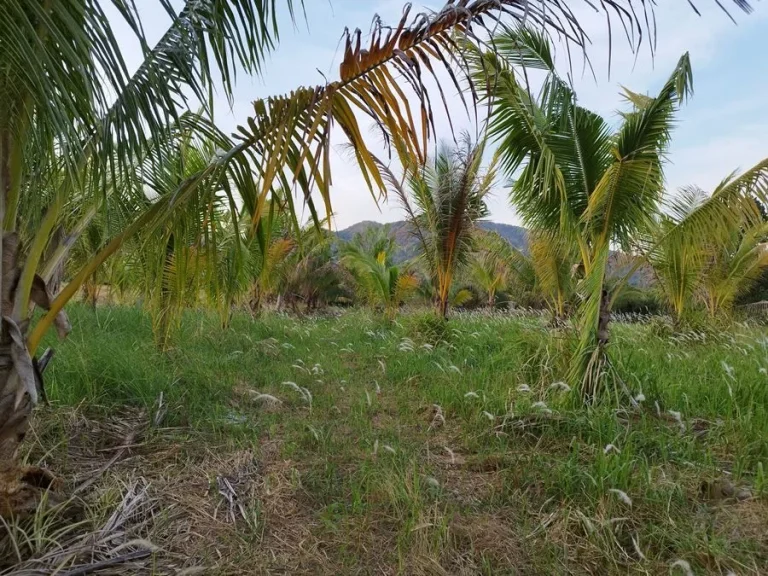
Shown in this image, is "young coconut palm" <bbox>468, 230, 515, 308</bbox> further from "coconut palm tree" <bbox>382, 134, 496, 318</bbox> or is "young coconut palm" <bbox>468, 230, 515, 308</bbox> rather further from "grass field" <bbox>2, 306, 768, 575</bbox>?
"grass field" <bbox>2, 306, 768, 575</bbox>

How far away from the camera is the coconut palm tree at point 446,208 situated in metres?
8.02

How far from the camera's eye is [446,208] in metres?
8.15

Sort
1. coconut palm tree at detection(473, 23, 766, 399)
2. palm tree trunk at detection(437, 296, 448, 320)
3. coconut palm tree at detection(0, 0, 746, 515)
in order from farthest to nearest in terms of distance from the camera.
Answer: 1. palm tree trunk at detection(437, 296, 448, 320)
2. coconut palm tree at detection(473, 23, 766, 399)
3. coconut palm tree at detection(0, 0, 746, 515)

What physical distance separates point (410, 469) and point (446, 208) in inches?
250

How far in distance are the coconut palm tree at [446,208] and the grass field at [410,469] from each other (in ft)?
13.5

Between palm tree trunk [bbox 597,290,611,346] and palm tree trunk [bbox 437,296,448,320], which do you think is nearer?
palm tree trunk [bbox 597,290,611,346]

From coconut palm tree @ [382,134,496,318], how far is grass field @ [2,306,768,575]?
4.13m

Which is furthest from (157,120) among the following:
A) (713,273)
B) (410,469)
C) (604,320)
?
(713,273)

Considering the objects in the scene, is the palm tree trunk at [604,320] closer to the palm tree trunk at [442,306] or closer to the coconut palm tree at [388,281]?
the palm tree trunk at [442,306]

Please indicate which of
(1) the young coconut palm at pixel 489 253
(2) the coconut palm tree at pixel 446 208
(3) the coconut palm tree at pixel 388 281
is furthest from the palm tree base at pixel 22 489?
(3) the coconut palm tree at pixel 388 281

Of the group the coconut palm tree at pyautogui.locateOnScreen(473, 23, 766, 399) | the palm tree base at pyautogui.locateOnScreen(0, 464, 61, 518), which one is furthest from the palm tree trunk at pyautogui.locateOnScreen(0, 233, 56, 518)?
the coconut palm tree at pyautogui.locateOnScreen(473, 23, 766, 399)

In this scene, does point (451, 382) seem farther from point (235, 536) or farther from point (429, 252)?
point (429, 252)

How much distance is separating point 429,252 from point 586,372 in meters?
5.52

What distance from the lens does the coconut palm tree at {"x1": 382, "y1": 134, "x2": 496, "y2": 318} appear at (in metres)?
8.02
